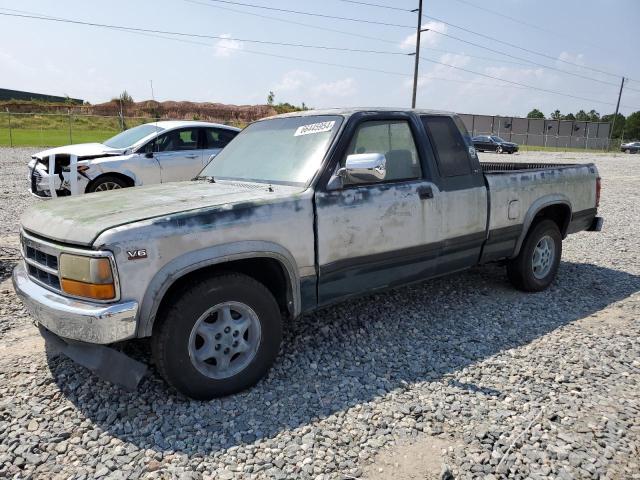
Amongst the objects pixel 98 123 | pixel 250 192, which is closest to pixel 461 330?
pixel 250 192

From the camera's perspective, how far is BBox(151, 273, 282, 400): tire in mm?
2873

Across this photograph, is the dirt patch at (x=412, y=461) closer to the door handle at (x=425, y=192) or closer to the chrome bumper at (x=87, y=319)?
the chrome bumper at (x=87, y=319)

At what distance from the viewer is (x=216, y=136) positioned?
9578 millimetres

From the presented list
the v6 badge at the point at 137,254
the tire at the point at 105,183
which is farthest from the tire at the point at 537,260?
the tire at the point at 105,183

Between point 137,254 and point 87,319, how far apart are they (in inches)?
17.4

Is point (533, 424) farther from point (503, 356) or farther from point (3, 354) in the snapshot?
point (3, 354)

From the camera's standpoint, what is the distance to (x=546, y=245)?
5.27 metres

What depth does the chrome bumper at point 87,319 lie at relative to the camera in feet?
8.61

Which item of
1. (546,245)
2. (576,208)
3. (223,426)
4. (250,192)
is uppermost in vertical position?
(250,192)

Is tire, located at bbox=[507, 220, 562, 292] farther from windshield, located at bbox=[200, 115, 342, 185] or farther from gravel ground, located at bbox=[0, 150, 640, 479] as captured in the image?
windshield, located at bbox=[200, 115, 342, 185]

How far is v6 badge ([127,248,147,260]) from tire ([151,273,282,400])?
0.36 metres

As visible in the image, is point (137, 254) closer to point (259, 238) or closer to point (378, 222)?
point (259, 238)

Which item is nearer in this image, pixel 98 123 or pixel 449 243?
pixel 449 243

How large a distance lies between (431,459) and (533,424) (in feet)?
2.41
